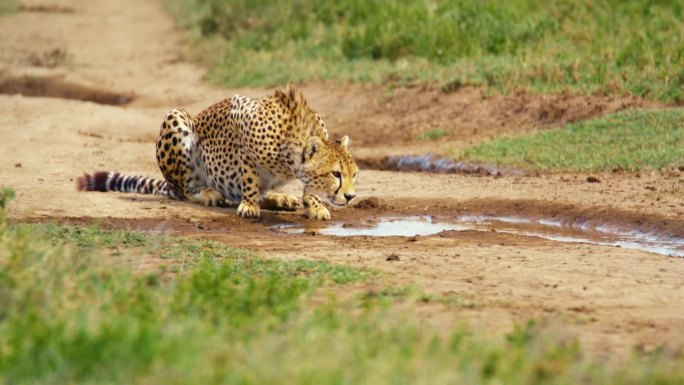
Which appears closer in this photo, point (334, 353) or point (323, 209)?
point (334, 353)

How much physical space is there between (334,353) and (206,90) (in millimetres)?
12636

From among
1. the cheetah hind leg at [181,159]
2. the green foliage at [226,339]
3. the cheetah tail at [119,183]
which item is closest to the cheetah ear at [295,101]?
the cheetah hind leg at [181,159]

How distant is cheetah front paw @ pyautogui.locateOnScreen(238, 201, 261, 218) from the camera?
31.9ft

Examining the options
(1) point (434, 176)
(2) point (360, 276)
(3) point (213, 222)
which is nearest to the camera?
(2) point (360, 276)

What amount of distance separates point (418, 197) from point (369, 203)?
48cm

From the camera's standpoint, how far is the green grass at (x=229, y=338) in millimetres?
4414

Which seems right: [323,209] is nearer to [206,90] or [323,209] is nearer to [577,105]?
[577,105]

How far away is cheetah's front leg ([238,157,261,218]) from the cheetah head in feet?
1.84

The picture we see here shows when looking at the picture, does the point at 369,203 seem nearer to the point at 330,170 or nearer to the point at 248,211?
the point at 330,170

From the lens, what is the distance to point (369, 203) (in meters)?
10.1

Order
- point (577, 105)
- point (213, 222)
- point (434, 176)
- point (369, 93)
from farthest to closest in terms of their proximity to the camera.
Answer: point (369, 93), point (577, 105), point (434, 176), point (213, 222)

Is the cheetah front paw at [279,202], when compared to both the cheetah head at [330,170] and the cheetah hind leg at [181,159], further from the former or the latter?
the cheetah head at [330,170]

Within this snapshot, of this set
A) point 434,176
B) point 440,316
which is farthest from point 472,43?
point 440,316

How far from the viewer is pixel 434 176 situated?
11.4m
